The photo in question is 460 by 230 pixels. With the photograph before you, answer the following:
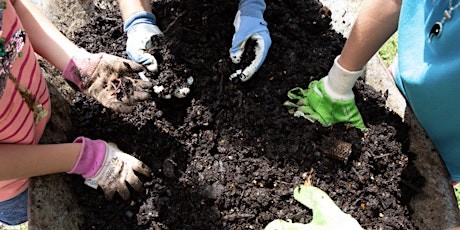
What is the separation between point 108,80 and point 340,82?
33.6 inches

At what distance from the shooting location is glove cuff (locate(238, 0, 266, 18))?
173cm

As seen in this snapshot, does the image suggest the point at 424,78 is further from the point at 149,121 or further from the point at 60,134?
the point at 60,134

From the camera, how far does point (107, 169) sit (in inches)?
55.1

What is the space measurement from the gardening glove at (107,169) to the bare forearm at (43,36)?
0.31 m

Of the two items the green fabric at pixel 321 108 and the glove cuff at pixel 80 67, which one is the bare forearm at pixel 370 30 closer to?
the green fabric at pixel 321 108

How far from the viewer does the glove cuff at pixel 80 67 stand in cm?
142

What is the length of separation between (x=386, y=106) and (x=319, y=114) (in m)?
0.28

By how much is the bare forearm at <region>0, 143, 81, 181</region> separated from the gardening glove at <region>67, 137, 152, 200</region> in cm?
4

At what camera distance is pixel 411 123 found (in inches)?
60.8

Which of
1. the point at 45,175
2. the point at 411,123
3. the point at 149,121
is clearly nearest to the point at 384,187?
the point at 411,123

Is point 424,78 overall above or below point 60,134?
above

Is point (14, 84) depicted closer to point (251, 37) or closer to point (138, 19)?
point (138, 19)

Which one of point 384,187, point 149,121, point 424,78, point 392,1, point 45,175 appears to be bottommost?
point 45,175

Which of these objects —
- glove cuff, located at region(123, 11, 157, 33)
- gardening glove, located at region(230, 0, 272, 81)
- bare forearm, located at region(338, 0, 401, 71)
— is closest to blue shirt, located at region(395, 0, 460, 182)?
bare forearm, located at region(338, 0, 401, 71)
